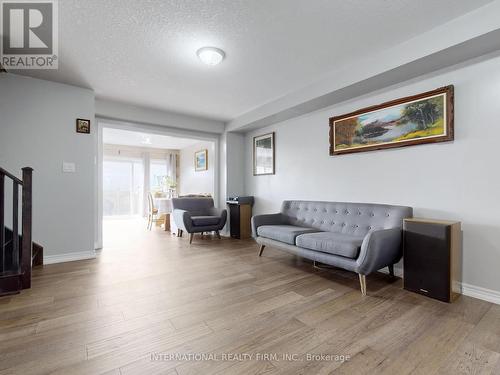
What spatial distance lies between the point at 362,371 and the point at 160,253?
10.5 ft

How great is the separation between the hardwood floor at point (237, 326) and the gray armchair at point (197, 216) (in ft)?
5.23

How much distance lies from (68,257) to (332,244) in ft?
11.5

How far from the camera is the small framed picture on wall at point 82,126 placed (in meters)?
3.54

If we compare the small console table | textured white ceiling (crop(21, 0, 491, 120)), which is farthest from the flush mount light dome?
the small console table

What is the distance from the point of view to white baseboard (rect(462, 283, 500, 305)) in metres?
2.21

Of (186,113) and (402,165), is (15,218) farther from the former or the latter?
(402,165)

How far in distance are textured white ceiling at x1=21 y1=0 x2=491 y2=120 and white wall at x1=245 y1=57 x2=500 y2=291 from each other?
64cm

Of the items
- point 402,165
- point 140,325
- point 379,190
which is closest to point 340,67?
point 402,165

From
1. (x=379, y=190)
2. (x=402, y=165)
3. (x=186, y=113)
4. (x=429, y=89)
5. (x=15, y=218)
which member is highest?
(x=186, y=113)

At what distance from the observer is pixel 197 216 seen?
4992mm

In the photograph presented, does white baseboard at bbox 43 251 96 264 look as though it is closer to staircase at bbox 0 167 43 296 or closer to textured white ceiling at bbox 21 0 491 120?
staircase at bbox 0 167 43 296

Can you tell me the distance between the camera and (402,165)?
2.90 metres

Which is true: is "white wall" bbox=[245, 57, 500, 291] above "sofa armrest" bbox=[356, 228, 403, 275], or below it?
above

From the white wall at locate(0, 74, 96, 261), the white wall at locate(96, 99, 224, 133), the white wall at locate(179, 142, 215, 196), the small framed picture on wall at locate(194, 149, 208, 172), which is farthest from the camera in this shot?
the small framed picture on wall at locate(194, 149, 208, 172)
